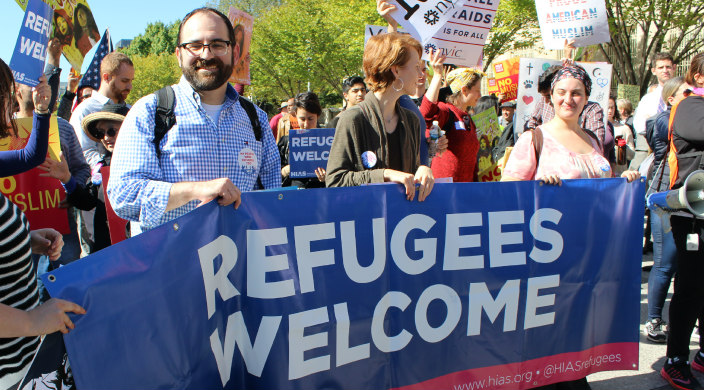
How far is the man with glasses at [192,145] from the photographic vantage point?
6.94 feet

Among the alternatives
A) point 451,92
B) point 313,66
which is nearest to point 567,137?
point 451,92

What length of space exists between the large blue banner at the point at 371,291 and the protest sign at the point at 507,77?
23.8 feet

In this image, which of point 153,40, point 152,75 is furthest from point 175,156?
point 153,40

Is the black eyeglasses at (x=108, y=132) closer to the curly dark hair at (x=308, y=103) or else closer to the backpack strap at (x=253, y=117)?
the backpack strap at (x=253, y=117)

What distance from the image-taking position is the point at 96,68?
6.43 metres

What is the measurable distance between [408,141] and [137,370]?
5.83 feet

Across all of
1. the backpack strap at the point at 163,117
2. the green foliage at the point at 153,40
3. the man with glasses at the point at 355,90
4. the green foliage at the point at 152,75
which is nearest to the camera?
the backpack strap at the point at 163,117

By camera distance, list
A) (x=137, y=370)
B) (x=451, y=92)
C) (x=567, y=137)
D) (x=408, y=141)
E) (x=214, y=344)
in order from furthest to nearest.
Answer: (x=451, y=92) < (x=567, y=137) < (x=408, y=141) < (x=214, y=344) < (x=137, y=370)

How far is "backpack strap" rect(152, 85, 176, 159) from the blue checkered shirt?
16 mm

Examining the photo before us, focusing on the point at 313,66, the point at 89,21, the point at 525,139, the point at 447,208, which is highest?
the point at 313,66

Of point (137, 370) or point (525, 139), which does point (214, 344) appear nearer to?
point (137, 370)

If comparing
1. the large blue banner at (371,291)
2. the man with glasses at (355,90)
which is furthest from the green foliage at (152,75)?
the large blue banner at (371,291)

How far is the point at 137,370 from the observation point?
1.92 metres

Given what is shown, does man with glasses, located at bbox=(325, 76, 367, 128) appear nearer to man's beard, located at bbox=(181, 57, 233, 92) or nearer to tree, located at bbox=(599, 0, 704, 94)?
man's beard, located at bbox=(181, 57, 233, 92)
